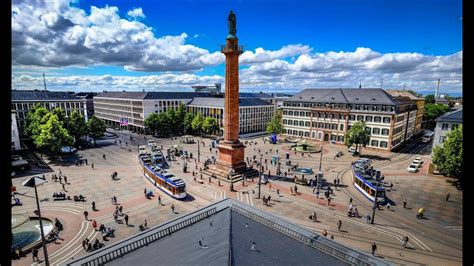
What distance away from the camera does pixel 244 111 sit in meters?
101

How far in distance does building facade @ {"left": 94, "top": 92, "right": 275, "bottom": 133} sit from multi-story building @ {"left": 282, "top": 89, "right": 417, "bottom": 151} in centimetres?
1697

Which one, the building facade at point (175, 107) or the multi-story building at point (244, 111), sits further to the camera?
the building facade at point (175, 107)

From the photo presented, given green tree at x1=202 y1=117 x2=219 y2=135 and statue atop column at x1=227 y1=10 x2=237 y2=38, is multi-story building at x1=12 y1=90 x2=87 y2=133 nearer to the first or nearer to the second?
green tree at x1=202 y1=117 x2=219 y2=135

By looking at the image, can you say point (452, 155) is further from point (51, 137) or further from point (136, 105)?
point (136, 105)

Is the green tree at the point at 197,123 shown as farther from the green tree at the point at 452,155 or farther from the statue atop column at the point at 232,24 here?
the green tree at the point at 452,155

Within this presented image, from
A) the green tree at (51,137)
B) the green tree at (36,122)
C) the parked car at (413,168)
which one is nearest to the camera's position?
the parked car at (413,168)

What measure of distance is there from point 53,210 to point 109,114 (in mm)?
98808

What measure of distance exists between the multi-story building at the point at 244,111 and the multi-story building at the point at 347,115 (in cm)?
1637

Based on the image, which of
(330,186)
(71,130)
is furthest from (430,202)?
(71,130)

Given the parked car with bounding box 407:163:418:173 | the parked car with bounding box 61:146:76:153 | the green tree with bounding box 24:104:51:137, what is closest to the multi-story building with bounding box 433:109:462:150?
the parked car with bounding box 407:163:418:173

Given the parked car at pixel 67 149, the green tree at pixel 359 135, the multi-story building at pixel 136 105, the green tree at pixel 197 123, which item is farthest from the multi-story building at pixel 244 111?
the parked car at pixel 67 149

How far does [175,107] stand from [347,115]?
70331 millimetres

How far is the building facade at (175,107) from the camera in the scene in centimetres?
10071
